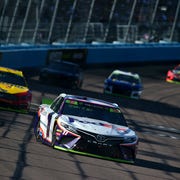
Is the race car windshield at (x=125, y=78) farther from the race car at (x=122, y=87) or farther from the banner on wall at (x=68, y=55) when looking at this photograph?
the banner on wall at (x=68, y=55)

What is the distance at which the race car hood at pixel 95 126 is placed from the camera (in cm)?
1416

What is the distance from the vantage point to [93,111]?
1531 centimetres

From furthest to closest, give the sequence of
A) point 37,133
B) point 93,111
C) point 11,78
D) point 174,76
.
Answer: point 174,76 → point 11,78 → point 37,133 → point 93,111

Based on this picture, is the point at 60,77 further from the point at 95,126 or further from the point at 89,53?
the point at 95,126

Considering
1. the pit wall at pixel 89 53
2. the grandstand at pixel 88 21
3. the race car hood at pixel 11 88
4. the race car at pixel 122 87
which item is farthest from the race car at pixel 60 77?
the race car hood at pixel 11 88

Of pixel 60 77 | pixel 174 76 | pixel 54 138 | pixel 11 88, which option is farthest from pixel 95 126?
pixel 174 76

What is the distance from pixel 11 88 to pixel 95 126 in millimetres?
6402

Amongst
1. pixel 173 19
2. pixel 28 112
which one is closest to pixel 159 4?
pixel 173 19

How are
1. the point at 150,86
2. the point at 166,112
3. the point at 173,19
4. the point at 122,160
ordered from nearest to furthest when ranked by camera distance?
the point at 122,160, the point at 166,112, the point at 150,86, the point at 173,19

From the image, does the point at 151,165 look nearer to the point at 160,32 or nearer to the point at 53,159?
the point at 53,159

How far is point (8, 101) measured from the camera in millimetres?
19875

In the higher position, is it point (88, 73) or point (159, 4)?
point (159, 4)

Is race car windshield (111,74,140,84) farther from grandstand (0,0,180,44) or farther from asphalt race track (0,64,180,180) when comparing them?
grandstand (0,0,180,44)

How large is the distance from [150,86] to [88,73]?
12.9ft
